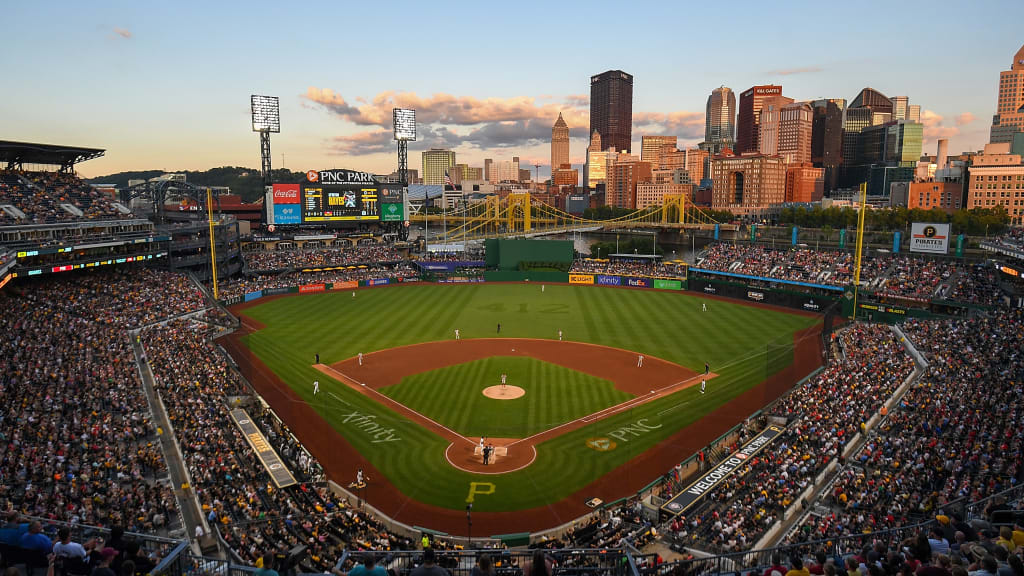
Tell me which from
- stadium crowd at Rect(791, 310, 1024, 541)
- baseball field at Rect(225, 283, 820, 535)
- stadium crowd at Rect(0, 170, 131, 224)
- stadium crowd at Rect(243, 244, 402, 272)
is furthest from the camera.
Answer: stadium crowd at Rect(243, 244, 402, 272)

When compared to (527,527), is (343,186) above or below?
above

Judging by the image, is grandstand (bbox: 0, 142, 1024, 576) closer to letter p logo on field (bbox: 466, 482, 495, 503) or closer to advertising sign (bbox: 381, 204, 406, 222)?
letter p logo on field (bbox: 466, 482, 495, 503)

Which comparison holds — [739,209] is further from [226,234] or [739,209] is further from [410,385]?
[410,385]

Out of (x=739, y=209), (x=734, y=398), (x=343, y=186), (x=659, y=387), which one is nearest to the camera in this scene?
(x=734, y=398)

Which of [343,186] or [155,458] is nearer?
[155,458]

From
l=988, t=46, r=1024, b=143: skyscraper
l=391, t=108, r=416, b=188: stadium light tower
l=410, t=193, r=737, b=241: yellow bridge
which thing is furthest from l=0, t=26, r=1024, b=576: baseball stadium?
l=988, t=46, r=1024, b=143: skyscraper

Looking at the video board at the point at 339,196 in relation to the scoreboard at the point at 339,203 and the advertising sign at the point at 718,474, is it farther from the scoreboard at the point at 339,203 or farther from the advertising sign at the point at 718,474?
the advertising sign at the point at 718,474

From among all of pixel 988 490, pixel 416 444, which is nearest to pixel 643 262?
pixel 416 444
